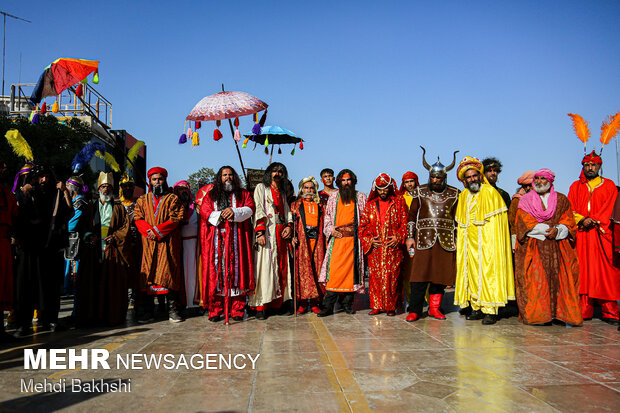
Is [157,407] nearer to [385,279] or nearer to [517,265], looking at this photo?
[385,279]

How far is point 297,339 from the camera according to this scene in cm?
485

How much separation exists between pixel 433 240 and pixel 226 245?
9.04 feet

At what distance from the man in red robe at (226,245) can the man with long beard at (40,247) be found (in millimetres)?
1749

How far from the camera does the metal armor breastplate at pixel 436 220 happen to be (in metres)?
6.20

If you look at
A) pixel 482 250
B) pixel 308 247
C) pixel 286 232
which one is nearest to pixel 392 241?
pixel 482 250

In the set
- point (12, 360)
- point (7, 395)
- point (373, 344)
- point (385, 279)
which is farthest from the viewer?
point (385, 279)

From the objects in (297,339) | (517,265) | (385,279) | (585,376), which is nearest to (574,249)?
(517,265)

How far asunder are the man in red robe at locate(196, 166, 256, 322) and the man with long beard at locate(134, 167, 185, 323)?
356 millimetres

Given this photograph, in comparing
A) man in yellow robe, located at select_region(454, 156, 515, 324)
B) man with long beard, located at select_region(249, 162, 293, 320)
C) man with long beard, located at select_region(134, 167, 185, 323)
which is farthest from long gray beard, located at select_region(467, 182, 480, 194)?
man with long beard, located at select_region(134, 167, 185, 323)

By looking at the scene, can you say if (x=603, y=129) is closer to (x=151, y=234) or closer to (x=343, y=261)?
(x=343, y=261)

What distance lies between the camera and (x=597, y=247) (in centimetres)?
597

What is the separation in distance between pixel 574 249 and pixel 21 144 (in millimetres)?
7683

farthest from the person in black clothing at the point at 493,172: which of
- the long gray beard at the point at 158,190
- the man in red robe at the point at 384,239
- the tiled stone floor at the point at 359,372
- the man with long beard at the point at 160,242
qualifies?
the long gray beard at the point at 158,190

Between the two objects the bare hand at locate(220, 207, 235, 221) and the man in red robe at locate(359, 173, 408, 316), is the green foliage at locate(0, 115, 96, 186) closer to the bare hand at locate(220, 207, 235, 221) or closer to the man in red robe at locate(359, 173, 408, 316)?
the bare hand at locate(220, 207, 235, 221)
